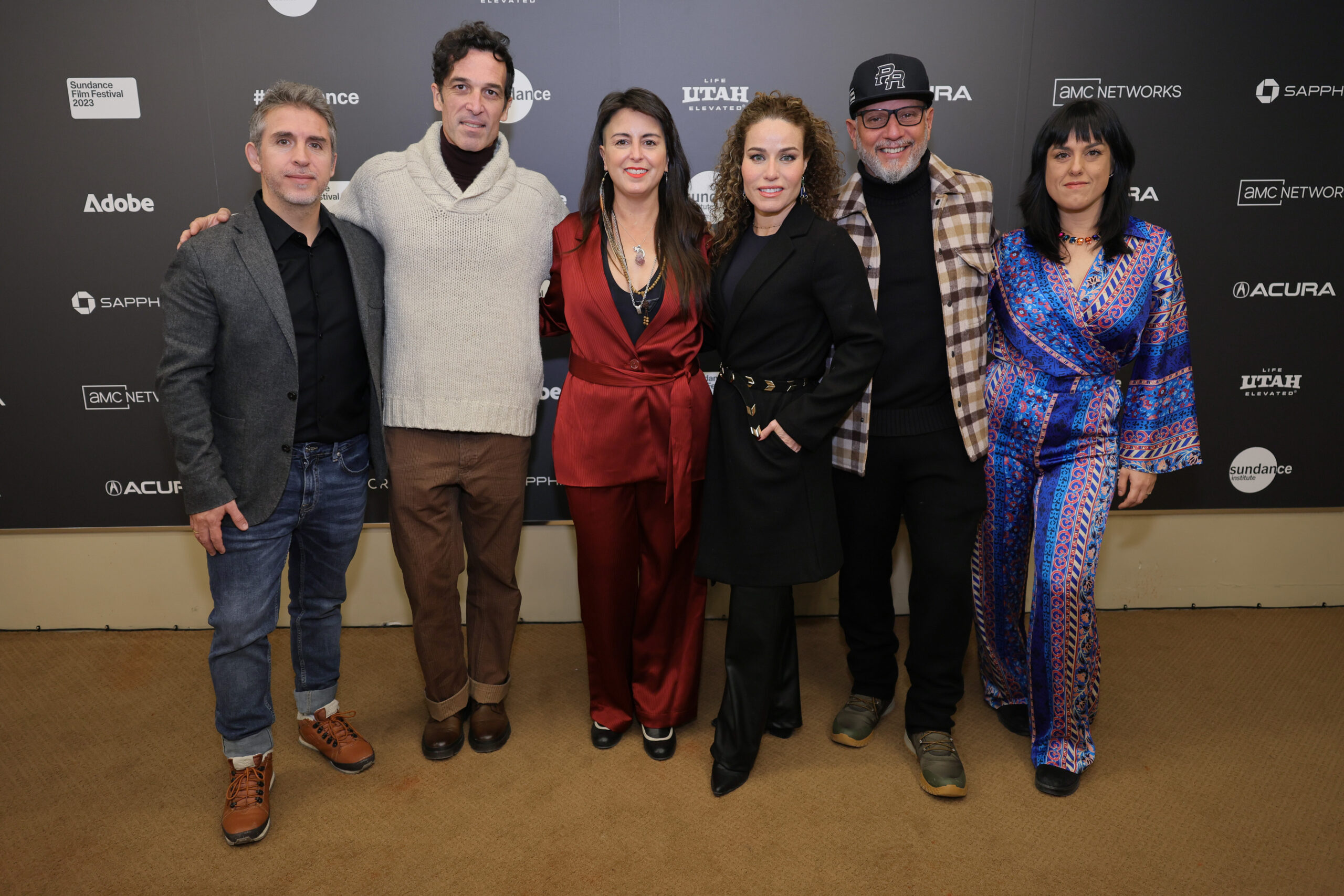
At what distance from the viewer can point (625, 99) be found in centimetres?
226

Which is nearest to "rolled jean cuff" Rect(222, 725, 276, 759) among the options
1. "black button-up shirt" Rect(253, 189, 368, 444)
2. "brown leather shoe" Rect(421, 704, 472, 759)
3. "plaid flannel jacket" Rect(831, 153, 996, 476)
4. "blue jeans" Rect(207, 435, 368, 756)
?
"blue jeans" Rect(207, 435, 368, 756)

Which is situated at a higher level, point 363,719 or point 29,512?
point 29,512

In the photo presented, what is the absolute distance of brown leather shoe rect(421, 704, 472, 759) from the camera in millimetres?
2592

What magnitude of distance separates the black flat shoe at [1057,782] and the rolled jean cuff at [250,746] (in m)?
2.18

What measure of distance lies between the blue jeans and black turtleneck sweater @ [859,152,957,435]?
151 cm

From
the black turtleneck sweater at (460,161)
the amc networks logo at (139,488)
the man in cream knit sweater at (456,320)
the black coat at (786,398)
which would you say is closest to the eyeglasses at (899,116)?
the black coat at (786,398)

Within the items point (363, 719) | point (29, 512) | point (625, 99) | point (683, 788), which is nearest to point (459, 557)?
point (363, 719)

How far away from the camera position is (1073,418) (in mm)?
2346

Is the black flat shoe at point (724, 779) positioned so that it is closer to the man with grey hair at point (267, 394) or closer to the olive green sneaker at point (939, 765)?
the olive green sneaker at point (939, 765)

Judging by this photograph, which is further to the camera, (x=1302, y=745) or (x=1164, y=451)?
(x=1302, y=745)

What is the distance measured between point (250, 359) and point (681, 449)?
1139 millimetres

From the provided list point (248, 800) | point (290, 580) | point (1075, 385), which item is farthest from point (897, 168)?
point (248, 800)

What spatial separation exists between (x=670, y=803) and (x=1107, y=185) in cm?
209

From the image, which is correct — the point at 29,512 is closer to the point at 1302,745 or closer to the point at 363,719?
the point at 363,719
